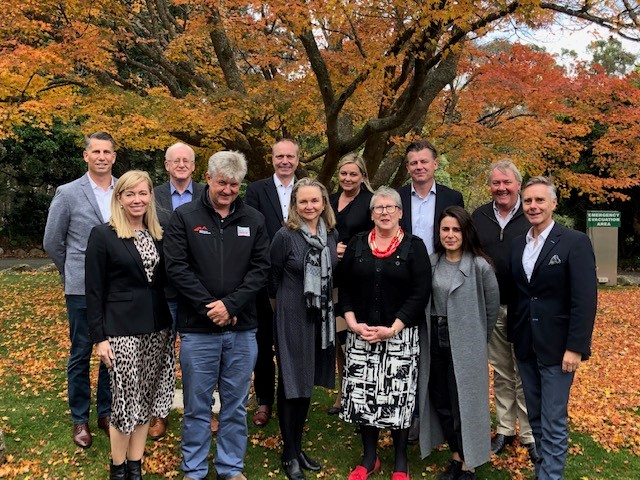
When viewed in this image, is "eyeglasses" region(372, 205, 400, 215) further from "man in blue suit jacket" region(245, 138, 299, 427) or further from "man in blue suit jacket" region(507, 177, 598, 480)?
"man in blue suit jacket" region(245, 138, 299, 427)

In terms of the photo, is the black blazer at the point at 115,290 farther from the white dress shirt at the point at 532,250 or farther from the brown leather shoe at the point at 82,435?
the white dress shirt at the point at 532,250

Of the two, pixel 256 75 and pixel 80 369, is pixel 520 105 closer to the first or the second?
pixel 256 75

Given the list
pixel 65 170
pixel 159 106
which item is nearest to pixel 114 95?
pixel 159 106

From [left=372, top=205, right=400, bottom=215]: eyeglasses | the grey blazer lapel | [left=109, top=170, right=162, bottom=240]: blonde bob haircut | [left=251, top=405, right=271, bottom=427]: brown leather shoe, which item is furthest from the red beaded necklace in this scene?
the grey blazer lapel

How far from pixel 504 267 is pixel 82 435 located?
3.36 metres

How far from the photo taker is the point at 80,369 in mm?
3908

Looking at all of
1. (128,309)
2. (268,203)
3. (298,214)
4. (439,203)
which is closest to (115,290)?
(128,309)

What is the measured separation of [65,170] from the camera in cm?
2136

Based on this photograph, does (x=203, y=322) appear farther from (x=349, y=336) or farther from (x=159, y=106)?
(x=159, y=106)

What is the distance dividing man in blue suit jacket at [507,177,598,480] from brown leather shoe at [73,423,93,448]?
3.16 m

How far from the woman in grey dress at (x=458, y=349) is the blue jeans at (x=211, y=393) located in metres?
1.19

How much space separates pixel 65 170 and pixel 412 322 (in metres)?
21.4

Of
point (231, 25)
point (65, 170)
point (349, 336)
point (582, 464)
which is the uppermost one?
point (231, 25)

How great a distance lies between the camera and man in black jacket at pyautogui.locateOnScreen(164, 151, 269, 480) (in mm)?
3176
